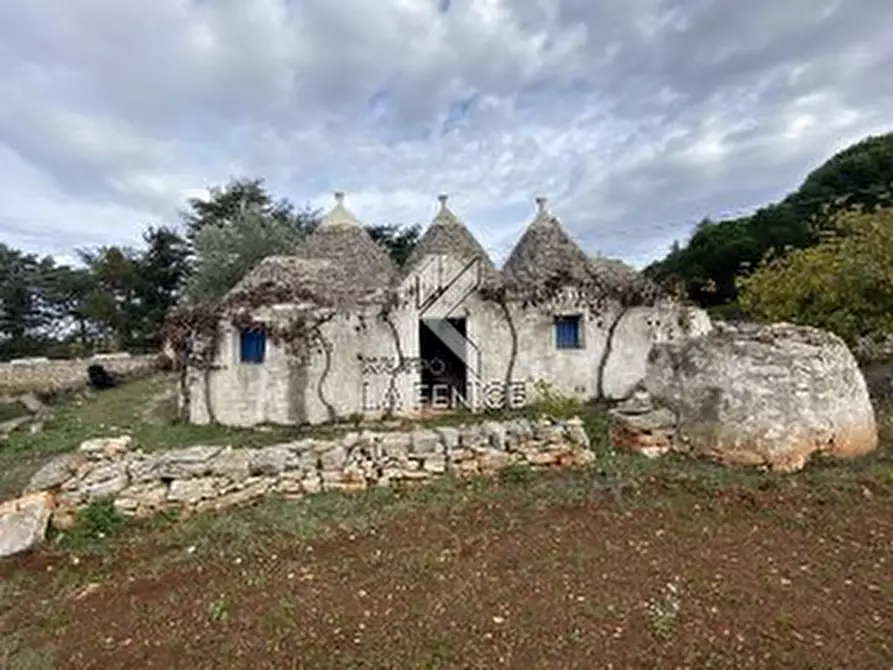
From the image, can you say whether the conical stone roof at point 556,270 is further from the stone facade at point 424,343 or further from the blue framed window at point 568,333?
the blue framed window at point 568,333

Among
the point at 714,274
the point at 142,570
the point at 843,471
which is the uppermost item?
the point at 714,274

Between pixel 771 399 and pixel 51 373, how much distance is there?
24.2 meters

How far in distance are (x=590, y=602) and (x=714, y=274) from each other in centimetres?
2834

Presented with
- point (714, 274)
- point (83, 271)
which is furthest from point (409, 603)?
point (83, 271)

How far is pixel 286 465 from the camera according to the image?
742cm

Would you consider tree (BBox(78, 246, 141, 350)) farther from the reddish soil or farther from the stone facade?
the reddish soil

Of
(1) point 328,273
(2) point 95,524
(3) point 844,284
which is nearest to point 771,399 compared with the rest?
(3) point 844,284

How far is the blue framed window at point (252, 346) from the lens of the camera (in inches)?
535

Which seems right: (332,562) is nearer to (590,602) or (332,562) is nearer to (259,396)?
(590,602)

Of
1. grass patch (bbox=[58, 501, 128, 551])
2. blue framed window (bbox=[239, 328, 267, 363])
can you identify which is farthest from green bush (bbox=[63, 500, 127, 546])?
blue framed window (bbox=[239, 328, 267, 363])

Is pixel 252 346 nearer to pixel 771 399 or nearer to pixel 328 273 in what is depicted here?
pixel 328 273

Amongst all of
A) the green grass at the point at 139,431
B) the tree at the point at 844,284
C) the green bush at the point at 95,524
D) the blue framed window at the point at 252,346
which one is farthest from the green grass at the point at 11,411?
the tree at the point at 844,284

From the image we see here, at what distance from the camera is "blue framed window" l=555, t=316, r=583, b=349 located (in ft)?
47.3

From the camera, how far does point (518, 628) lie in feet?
14.6
